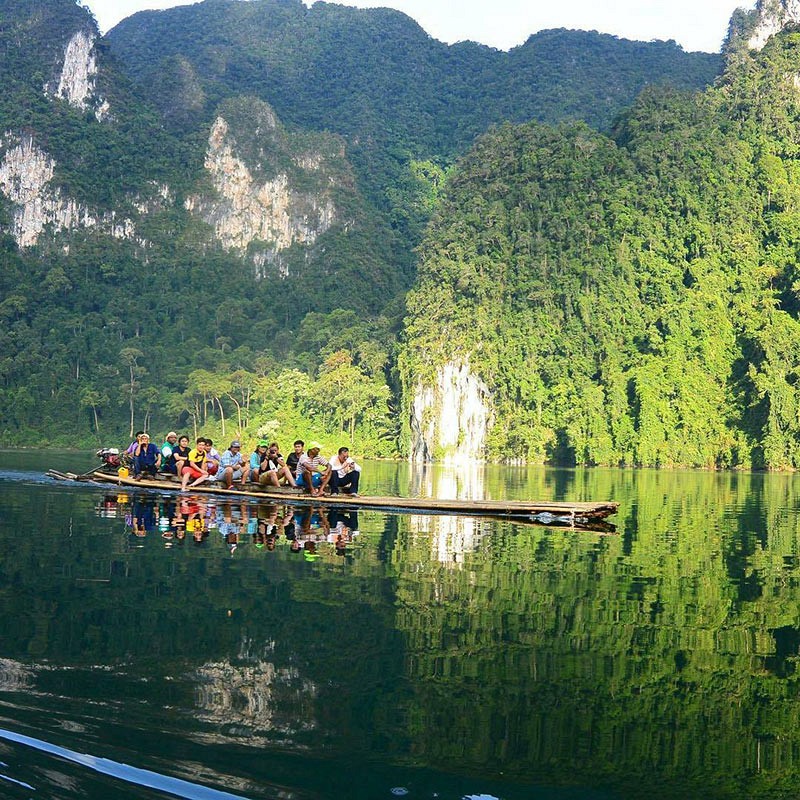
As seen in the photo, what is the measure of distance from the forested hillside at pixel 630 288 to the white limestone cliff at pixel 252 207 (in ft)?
104

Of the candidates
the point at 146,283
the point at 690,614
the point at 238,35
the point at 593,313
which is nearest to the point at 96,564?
the point at 690,614

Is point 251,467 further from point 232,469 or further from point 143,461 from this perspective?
point 143,461

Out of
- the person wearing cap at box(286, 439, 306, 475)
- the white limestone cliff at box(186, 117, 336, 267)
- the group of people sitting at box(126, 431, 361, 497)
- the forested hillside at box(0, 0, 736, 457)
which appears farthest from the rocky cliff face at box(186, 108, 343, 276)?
the person wearing cap at box(286, 439, 306, 475)

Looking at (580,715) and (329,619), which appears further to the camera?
(329,619)

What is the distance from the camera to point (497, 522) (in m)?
23.5

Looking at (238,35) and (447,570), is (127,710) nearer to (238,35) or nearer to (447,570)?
(447,570)

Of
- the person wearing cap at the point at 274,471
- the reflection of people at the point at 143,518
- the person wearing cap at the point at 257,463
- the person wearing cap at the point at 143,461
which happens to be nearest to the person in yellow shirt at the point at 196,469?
the reflection of people at the point at 143,518

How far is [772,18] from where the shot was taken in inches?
4331

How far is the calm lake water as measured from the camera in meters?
7.82

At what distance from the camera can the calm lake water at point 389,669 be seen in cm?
782

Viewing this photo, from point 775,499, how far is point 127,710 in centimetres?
2977

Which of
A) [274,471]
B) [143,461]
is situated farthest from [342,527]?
[143,461]

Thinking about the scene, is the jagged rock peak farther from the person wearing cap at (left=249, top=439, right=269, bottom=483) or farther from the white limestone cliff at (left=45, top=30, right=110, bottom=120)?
the person wearing cap at (left=249, top=439, right=269, bottom=483)

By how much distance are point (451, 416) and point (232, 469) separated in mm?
55724
